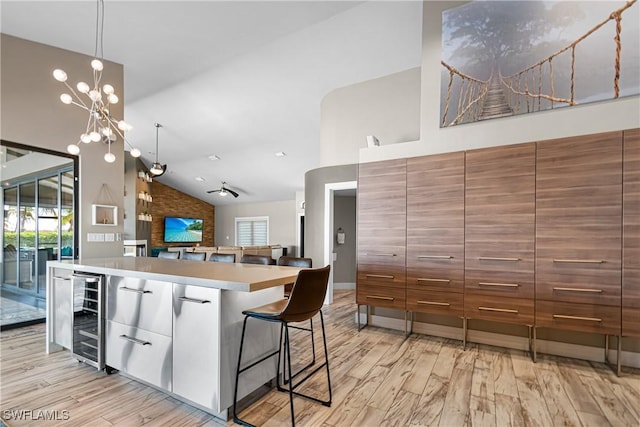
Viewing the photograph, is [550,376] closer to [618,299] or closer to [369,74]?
[618,299]

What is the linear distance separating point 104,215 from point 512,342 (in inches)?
203

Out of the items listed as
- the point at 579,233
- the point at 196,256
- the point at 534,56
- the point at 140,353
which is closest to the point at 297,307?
the point at 140,353

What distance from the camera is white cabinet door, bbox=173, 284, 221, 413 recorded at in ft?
5.68

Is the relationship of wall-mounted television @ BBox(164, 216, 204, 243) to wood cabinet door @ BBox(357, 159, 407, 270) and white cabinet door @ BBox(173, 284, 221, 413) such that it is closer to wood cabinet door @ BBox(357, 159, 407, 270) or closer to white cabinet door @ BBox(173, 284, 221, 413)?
wood cabinet door @ BBox(357, 159, 407, 270)

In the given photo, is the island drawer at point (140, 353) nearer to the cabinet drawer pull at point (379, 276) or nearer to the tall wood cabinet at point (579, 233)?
the cabinet drawer pull at point (379, 276)

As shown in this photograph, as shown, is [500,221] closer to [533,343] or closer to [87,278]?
[533,343]

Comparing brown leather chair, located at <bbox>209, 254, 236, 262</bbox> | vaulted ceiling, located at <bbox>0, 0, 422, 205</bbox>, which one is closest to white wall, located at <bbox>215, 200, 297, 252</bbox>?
vaulted ceiling, located at <bbox>0, 0, 422, 205</bbox>

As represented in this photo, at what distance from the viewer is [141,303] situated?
210 centimetres

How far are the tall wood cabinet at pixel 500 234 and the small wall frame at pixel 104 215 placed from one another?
4.50 m

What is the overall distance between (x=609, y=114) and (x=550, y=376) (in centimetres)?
224

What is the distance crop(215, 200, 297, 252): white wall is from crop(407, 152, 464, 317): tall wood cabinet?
7625 millimetres

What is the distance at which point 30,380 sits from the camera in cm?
230

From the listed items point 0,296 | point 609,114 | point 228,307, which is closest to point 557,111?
point 609,114

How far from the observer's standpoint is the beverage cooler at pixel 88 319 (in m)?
2.33
